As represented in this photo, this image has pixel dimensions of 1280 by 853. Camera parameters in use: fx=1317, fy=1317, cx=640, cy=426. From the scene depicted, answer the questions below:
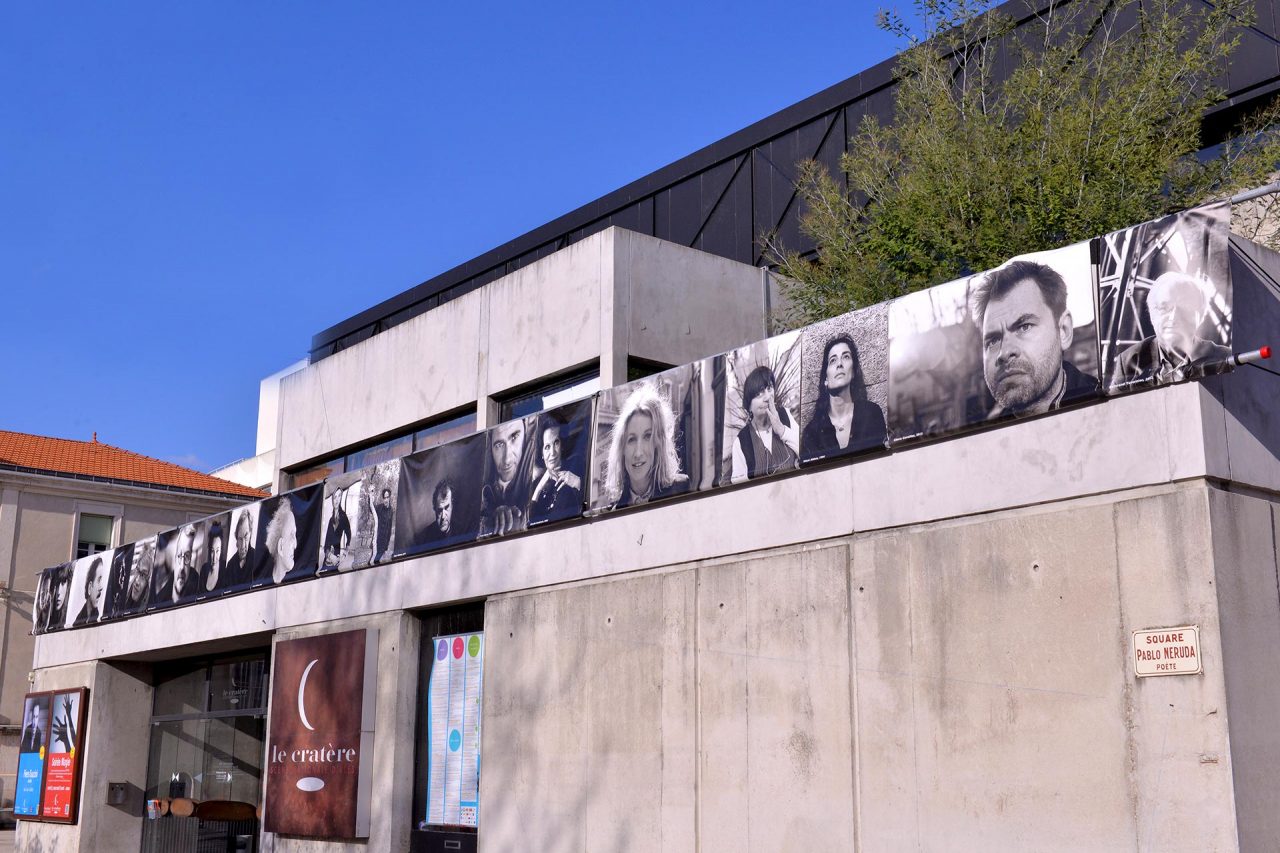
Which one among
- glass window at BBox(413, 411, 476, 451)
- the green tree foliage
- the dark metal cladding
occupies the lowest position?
glass window at BBox(413, 411, 476, 451)

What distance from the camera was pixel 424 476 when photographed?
1808 cm

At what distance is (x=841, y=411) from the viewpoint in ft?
40.4

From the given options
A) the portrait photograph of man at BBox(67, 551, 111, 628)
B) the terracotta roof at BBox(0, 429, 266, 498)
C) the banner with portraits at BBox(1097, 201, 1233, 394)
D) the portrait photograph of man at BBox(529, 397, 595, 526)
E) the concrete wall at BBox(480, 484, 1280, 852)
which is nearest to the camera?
the concrete wall at BBox(480, 484, 1280, 852)

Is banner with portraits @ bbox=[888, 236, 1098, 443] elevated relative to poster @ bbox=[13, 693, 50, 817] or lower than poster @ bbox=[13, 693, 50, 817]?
elevated

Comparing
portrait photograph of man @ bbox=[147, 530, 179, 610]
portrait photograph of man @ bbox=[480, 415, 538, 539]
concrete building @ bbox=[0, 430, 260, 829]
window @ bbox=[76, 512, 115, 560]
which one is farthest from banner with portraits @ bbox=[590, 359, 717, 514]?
window @ bbox=[76, 512, 115, 560]

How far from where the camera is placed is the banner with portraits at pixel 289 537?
2028 centimetres

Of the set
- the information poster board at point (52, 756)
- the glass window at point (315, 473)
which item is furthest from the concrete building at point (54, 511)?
the glass window at point (315, 473)

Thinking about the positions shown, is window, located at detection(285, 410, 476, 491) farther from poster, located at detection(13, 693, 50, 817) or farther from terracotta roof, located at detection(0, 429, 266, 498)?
terracotta roof, located at detection(0, 429, 266, 498)

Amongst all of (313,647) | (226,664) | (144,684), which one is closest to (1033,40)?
(313,647)

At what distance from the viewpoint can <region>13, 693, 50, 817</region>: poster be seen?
1107 inches

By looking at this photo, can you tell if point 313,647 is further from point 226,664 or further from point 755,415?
point 755,415

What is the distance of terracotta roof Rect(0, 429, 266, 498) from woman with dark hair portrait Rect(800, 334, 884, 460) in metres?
32.8

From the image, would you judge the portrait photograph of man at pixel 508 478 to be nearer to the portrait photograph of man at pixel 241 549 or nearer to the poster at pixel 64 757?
the portrait photograph of man at pixel 241 549

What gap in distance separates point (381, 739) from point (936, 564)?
933 centimetres
